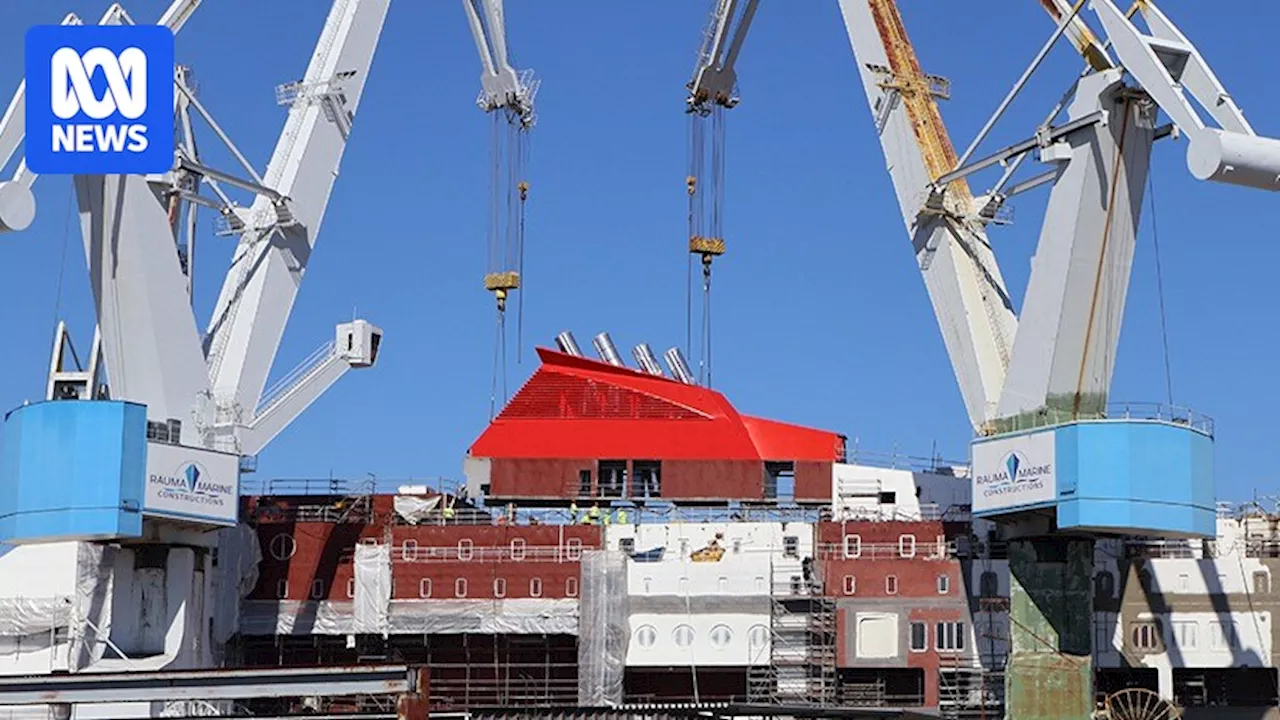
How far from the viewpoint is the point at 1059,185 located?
58.4 metres

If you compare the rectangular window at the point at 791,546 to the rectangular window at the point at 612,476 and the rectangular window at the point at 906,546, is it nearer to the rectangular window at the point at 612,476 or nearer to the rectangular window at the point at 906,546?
the rectangular window at the point at 906,546

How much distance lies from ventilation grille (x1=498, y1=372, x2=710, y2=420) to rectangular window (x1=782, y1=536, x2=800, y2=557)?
27.1 feet

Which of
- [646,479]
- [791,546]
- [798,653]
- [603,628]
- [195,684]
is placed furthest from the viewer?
[646,479]

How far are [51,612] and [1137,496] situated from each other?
36.7m

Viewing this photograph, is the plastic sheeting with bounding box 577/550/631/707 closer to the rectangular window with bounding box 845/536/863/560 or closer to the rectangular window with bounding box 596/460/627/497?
the rectangular window with bounding box 845/536/863/560

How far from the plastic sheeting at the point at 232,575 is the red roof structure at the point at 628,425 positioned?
11.4 metres

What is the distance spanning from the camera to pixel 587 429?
7906 cm

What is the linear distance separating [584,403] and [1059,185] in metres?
27.0

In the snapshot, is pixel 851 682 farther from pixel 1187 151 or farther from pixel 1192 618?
pixel 1187 151

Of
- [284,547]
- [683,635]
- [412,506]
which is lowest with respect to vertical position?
[683,635]

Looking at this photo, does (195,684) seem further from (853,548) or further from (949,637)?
(853,548)

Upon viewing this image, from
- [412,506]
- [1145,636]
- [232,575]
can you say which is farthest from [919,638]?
[232,575]

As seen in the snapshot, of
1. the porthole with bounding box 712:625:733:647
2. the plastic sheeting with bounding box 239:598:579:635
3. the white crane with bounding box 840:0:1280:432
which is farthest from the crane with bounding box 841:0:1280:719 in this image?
the plastic sheeting with bounding box 239:598:579:635

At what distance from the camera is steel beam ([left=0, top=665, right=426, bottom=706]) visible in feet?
125
